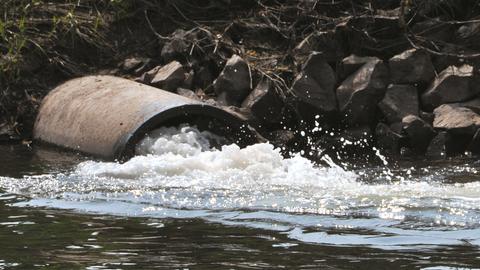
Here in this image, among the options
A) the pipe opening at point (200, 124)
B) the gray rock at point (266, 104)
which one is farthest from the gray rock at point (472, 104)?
the pipe opening at point (200, 124)

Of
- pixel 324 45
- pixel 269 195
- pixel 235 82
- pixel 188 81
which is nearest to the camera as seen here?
pixel 269 195

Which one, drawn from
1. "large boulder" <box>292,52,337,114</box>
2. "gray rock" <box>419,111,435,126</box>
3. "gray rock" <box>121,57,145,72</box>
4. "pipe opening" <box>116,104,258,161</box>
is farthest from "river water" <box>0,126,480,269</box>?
"gray rock" <box>121,57,145,72</box>

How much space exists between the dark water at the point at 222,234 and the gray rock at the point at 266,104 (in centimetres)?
308

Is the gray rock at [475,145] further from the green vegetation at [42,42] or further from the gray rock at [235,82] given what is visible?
the green vegetation at [42,42]

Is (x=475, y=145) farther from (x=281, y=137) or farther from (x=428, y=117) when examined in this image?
(x=281, y=137)

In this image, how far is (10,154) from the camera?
9.57m

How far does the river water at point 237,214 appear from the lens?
4711 millimetres

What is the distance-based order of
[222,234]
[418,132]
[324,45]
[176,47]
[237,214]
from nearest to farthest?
[222,234], [237,214], [418,132], [324,45], [176,47]

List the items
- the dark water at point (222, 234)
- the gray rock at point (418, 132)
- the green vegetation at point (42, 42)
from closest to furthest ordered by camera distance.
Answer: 1. the dark water at point (222, 234)
2. the gray rock at point (418, 132)
3. the green vegetation at point (42, 42)

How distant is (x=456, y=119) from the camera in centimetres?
916

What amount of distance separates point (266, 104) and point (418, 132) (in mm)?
1566

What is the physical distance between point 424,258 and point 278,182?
8.68 ft

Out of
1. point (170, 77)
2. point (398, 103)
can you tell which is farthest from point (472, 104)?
point (170, 77)

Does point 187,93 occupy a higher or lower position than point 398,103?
higher
